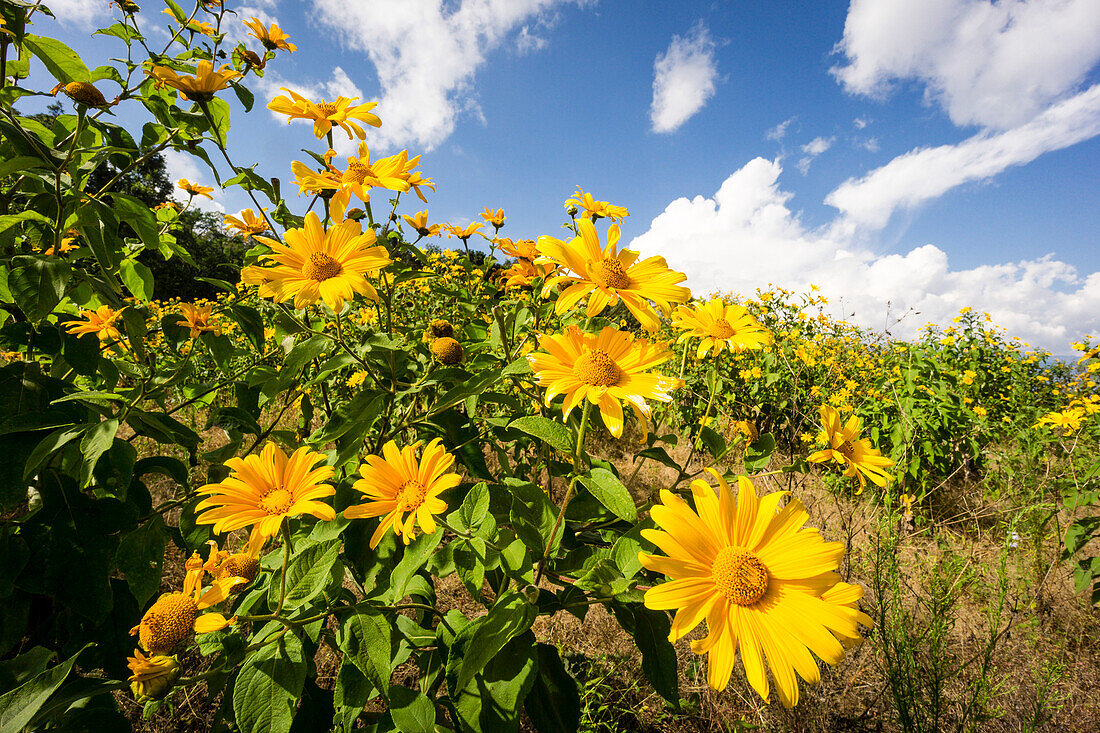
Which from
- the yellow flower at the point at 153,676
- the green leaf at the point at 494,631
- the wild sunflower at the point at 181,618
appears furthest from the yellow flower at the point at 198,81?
the green leaf at the point at 494,631

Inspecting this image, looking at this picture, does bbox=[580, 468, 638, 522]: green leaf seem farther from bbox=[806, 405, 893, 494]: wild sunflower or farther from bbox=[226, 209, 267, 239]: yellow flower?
bbox=[226, 209, 267, 239]: yellow flower

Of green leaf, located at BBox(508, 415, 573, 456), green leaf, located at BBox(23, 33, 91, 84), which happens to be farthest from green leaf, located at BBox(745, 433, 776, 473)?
green leaf, located at BBox(23, 33, 91, 84)

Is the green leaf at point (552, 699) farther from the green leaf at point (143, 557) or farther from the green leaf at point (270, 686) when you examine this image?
the green leaf at point (143, 557)

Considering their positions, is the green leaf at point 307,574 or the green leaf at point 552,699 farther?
the green leaf at point 552,699

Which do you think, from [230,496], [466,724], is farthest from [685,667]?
[230,496]

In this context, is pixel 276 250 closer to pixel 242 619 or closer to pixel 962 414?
pixel 242 619

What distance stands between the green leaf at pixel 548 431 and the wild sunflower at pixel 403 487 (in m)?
0.17

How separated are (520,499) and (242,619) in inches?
22.1

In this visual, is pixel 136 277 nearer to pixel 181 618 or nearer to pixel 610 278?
pixel 181 618

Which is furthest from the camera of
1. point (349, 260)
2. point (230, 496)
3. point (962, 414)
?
point (962, 414)

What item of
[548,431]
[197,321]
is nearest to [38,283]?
[197,321]

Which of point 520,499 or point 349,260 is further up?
point 349,260

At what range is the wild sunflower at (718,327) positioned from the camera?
1.32m

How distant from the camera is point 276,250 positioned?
0.98m
